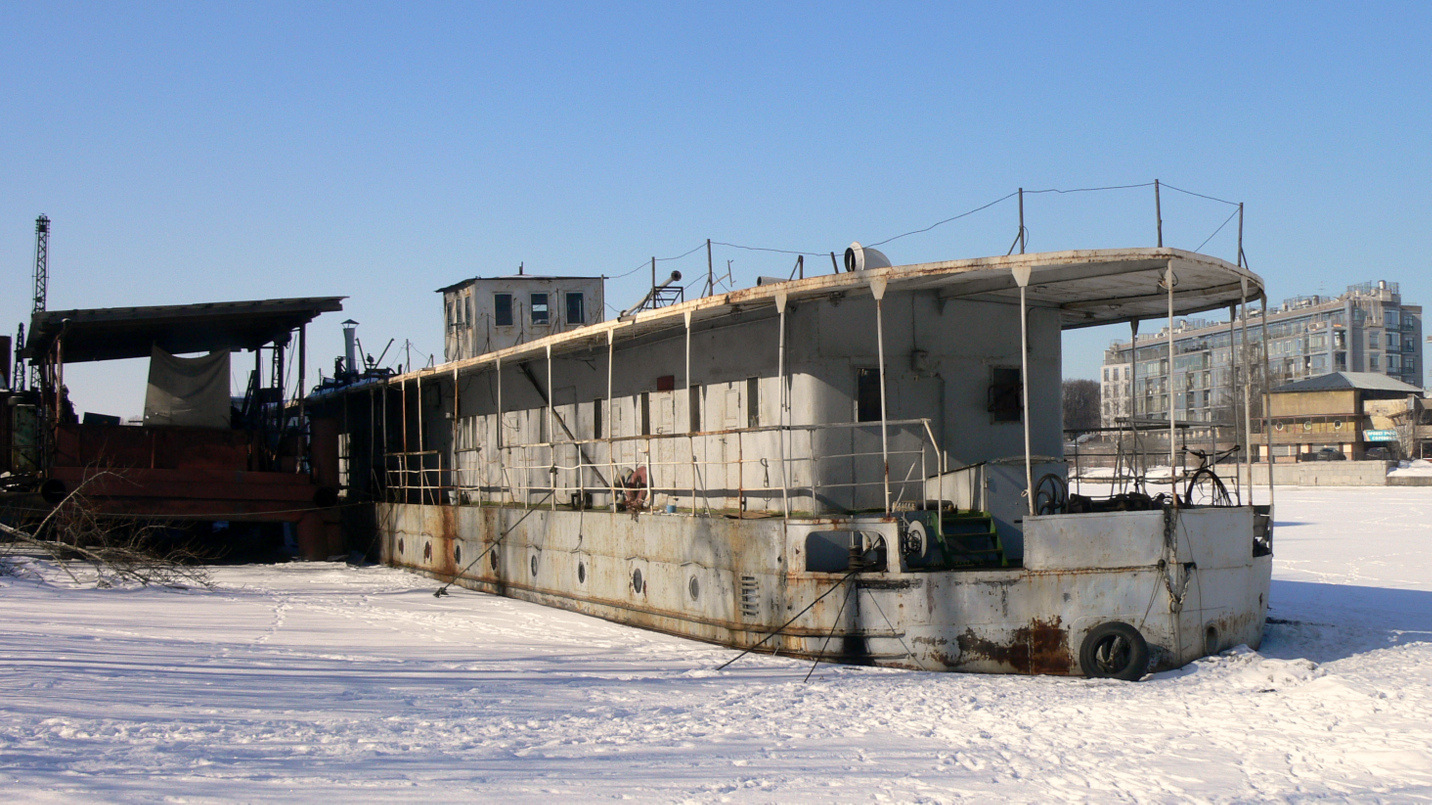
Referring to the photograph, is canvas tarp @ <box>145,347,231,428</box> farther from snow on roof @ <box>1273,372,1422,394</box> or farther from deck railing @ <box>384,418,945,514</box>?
snow on roof @ <box>1273,372,1422,394</box>

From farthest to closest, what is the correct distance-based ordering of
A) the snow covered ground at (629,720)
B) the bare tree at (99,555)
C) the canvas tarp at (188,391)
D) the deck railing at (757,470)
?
the canvas tarp at (188,391), the bare tree at (99,555), the deck railing at (757,470), the snow covered ground at (629,720)

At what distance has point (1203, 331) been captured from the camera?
126188mm

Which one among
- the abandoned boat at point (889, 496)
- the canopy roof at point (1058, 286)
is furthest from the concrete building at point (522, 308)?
the canopy roof at point (1058, 286)

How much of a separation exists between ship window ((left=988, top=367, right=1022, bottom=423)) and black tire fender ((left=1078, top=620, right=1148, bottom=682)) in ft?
13.0

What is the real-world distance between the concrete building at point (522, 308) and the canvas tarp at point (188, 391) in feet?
18.5

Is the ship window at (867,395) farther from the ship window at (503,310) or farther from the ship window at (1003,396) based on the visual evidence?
the ship window at (503,310)

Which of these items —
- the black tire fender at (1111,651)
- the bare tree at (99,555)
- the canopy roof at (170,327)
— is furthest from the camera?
the canopy roof at (170,327)

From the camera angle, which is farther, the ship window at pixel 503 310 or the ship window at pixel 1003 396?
the ship window at pixel 503 310

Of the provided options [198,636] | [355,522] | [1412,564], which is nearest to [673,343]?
[198,636]

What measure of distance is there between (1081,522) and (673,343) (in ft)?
23.3

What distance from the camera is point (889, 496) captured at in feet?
39.1

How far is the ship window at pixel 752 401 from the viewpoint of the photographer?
14.0 metres

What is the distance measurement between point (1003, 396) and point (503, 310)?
595 inches

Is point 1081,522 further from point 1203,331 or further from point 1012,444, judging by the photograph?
point 1203,331
